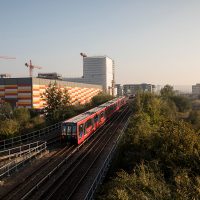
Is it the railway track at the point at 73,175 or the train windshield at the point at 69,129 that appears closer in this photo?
the railway track at the point at 73,175

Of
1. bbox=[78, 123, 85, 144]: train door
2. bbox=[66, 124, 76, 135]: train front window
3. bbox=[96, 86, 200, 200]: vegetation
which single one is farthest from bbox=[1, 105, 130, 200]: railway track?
bbox=[96, 86, 200, 200]: vegetation

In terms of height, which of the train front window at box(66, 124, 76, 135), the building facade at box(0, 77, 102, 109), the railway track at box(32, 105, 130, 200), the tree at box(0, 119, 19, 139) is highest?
the building facade at box(0, 77, 102, 109)

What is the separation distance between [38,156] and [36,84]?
184ft

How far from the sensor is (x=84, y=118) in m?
38.1

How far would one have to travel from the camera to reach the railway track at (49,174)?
2169cm

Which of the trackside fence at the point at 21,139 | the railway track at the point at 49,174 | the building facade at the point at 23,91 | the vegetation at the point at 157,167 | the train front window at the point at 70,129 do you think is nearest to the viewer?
the vegetation at the point at 157,167

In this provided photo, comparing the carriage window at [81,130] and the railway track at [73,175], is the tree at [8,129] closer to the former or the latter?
the carriage window at [81,130]

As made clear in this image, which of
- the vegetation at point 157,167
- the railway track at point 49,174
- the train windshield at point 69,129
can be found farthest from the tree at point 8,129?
the vegetation at point 157,167

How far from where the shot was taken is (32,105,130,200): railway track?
21.7 m

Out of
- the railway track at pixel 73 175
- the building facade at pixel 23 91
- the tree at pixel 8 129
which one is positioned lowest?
the railway track at pixel 73 175

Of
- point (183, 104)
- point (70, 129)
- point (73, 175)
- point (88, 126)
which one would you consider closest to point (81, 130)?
point (70, 129)

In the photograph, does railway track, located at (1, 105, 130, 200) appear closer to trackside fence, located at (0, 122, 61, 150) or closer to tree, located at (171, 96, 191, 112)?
trackside fence, located at (0, 122, 61, 150)

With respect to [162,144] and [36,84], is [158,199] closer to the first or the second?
[162,144]

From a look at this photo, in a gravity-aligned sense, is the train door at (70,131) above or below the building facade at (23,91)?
below
